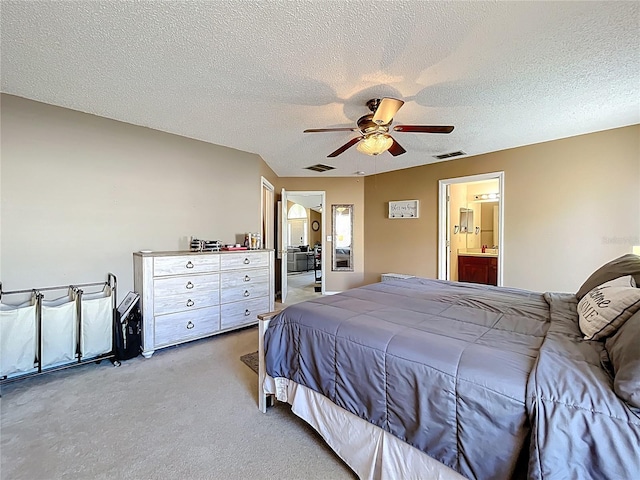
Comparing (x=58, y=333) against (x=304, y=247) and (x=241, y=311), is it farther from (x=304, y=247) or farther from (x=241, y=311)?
(x=304, y=247)

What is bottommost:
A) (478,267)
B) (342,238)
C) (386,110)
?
(478,267)

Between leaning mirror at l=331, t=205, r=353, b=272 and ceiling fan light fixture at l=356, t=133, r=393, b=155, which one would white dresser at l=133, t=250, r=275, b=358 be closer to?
ceiling fan light fixture at l=356, t=133, r=393, b=155

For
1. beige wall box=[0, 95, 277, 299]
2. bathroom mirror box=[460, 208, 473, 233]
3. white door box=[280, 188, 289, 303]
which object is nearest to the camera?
beige wall box=[0, 95, 277, 299]

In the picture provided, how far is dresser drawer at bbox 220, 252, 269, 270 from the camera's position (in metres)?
3.23

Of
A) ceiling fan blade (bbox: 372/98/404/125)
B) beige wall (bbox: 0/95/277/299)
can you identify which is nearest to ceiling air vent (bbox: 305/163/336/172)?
beige wall (bbox: 0/95/277/299)

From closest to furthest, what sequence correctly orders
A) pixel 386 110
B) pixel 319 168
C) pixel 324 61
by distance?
1. pixel 324 61
2. pixel 386 110
3. pixel 319 168

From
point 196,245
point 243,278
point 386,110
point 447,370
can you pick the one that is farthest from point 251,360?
point 386,110

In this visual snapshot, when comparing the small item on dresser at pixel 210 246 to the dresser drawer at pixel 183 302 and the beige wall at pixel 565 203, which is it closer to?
the dresser drawer at pixel 183 302

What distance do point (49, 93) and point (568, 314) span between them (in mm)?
4105

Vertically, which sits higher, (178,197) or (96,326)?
(178,197)

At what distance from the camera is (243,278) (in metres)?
3.40

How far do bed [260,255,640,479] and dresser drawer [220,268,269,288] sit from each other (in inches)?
62.4

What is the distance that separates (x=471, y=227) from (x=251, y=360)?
5095mm

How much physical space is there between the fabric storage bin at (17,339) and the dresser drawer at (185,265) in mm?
919
